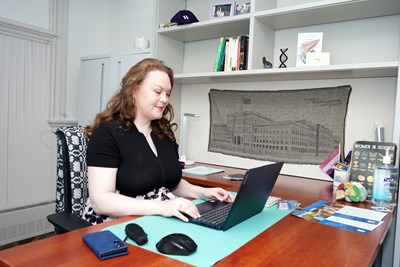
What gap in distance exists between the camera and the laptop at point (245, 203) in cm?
102

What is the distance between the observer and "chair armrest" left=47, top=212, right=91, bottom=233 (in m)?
1.20

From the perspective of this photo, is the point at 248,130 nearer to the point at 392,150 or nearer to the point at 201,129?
the point at 201,129

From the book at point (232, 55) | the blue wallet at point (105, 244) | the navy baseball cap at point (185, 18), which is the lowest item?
the blue wallet at point (105, 244)

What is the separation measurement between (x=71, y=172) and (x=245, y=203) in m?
0.84

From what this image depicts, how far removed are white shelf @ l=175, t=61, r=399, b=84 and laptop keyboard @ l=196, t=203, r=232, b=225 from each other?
3.56ft

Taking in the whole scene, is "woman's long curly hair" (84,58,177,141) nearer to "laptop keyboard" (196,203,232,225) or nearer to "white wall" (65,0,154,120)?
"laptop keyboard" (196,203,232,225)

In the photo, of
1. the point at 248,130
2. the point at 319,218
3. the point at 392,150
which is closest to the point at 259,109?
the point at 248,130

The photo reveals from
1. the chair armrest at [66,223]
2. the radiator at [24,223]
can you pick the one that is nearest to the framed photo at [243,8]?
the chair armrest at [66,223]

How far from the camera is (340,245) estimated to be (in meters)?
0.99

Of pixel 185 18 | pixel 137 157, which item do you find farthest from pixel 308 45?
pixel 137 157

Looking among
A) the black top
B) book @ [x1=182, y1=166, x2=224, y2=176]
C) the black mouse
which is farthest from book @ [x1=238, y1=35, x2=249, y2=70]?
the black mouse

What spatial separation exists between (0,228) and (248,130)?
7.14 ft

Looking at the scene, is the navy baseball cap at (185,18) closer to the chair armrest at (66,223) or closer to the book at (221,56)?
the book at (221,56)

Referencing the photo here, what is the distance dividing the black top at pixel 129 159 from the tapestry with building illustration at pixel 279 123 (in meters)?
1.13
